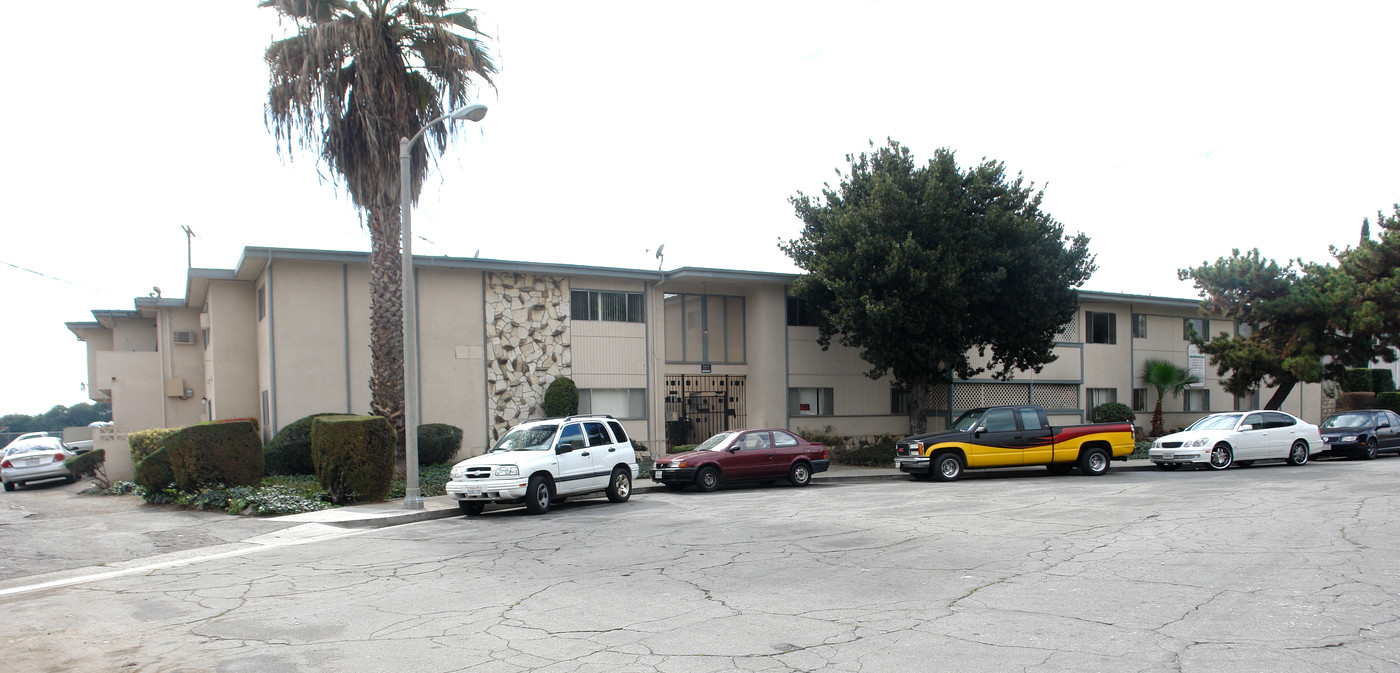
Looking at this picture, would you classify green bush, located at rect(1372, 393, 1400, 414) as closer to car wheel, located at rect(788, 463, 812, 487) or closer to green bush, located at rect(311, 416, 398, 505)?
car wheel, located at rect(788, 463, 812, 487)

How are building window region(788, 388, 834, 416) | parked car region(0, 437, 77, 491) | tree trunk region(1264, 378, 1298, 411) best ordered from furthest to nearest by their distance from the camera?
tree trunk region(1264, 378, 1298, 411) < building window region(788, 388, 834, 416) < parked car region(0, 437, 77, 491)

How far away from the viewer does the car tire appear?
20.0m

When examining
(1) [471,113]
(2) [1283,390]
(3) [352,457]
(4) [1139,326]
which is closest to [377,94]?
(1) [471,113]

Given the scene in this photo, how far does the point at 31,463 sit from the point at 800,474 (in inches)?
843

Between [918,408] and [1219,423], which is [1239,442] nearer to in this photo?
[1219,423]

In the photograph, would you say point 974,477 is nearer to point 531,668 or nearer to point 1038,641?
point 1038,641

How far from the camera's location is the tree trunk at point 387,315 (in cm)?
1923

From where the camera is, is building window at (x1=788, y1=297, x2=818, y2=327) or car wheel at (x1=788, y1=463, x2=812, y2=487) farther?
building window at (x1=788, y1=297, x2=818, y2=327)

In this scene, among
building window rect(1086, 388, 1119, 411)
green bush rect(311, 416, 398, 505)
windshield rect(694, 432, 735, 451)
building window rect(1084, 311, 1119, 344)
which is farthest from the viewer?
building window rect(1086, 388, 1119, 411)

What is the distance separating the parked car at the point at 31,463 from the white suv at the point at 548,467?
16.5 meters

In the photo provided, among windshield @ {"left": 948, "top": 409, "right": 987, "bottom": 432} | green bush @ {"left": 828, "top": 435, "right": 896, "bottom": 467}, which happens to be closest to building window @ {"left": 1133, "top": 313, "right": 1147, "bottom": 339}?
green bush @ {"left": 828, "top": 435, "right": 896, "bottom": 467}

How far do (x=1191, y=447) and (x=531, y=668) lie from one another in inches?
824

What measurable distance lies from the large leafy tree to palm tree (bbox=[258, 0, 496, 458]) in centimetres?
1034

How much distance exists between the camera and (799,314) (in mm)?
27531
